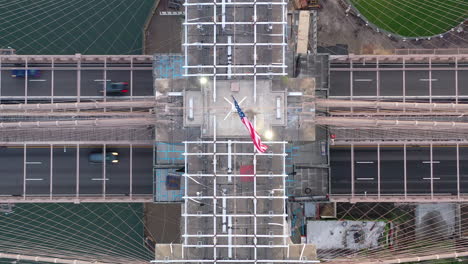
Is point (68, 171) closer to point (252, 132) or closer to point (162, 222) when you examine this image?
point (162, 222)

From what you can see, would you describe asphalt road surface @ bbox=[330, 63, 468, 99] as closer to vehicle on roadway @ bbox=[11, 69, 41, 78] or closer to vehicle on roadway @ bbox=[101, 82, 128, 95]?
vehicle on roadway @ bbox=[101, 82, 128, 95]

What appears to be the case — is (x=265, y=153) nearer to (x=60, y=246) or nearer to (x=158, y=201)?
(x=158, y=201)

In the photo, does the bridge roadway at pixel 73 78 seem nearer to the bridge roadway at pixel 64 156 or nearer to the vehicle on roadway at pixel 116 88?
the bridge roadway at pixel 64 156

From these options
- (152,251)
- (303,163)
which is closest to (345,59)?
(303,163)

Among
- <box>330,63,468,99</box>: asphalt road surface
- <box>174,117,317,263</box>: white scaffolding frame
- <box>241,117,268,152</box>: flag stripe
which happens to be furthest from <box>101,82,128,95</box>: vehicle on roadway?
<box>330,63,468,99</box>: asphalt road surface

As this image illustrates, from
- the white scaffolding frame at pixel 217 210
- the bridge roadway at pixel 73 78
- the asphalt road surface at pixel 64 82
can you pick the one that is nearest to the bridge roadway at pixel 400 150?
the white scaffolding frame at pixel 217 210
